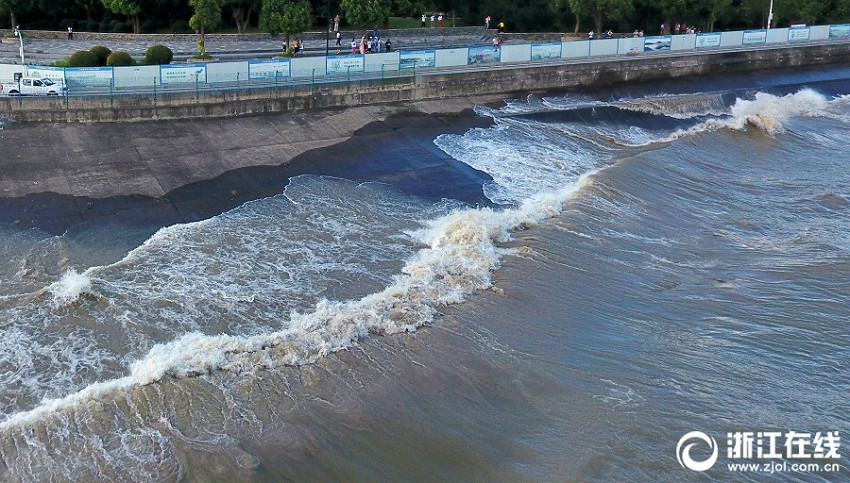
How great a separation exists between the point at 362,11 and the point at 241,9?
7.97 metres

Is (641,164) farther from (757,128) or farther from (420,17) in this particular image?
(420,17)

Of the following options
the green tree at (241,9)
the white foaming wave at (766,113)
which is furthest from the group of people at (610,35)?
the green tree at (241,9)

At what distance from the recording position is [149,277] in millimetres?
19688

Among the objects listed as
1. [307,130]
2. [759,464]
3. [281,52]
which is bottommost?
[759,464]

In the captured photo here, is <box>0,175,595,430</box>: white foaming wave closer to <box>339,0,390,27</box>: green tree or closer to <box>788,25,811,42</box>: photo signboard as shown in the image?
<box>339,0,390,27</box>: green tree

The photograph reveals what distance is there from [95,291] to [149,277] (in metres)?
1.28

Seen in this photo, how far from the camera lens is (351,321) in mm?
18031

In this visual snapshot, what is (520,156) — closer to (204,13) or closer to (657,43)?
(657,43)

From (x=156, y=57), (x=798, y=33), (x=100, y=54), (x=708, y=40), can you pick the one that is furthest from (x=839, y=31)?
(x=100, y=54)

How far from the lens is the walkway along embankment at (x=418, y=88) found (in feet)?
99.4

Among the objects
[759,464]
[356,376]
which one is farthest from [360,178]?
[759,464]

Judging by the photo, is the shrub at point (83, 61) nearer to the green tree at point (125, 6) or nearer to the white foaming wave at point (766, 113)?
the green tree at point (125, 6)

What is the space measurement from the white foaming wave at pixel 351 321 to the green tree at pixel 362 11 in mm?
27840

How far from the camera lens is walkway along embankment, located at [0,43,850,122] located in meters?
30.3
